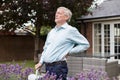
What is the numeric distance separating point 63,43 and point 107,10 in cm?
1361

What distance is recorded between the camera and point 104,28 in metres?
16.9

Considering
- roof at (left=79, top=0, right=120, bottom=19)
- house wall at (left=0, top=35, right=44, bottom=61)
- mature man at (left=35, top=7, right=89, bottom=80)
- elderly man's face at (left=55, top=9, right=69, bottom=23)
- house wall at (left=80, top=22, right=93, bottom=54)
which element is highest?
elderly man's face at (left=55, top=9, right=69, bottom=23)

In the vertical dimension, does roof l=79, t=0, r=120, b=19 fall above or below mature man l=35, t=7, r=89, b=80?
below

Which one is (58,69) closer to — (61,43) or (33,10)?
(61,43)

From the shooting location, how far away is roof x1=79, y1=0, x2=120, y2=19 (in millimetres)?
16261

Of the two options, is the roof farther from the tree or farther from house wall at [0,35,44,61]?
house wall at [0,35,44,61]

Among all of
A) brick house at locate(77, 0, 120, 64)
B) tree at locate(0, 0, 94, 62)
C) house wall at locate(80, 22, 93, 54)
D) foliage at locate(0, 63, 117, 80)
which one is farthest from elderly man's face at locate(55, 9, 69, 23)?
house wall at locate(80, 22, 93, 54)

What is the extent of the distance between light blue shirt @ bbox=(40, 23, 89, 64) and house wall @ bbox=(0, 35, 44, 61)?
16.0 metres

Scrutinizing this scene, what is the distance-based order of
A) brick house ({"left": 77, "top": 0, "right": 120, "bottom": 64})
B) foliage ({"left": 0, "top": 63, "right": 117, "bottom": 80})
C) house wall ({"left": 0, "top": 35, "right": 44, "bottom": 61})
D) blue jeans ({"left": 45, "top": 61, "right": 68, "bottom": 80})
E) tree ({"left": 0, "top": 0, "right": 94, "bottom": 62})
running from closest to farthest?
foliage ({"left": 0, "top": 63, "right": 117, "bottom": 80}), blue jeans ({"left": 45, "top": 61, "right": 68, "bottom": 80}), tree ({"left": 0, "top": 0, "right": 94, "bottom": 62}), brick house ({"left": 77, "top": 0, "right": 120, "bottom": 64}), house wall ({"left": 0, "top": 35, "right": 44, "bottom": 61})

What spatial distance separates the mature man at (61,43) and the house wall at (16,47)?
52.3 ft

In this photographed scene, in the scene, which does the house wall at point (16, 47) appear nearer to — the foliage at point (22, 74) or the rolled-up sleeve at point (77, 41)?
the foliage at point (22, 74)

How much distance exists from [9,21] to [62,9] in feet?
39.9

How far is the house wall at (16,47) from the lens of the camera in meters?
20.0

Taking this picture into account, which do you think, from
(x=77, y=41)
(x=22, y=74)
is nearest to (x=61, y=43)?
(x=77, y=41)
